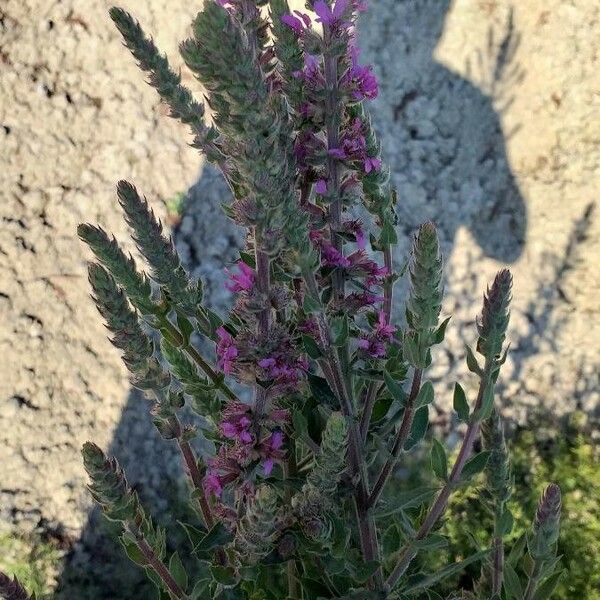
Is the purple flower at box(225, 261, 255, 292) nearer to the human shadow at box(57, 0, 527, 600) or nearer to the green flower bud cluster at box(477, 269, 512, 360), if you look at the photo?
the green flower bud cluster at box(477, 269, 512, 360)

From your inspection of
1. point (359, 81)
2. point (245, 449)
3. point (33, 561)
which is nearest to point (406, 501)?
point (245, 449)

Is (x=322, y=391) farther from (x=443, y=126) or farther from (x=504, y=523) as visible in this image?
(x=443, y=126)

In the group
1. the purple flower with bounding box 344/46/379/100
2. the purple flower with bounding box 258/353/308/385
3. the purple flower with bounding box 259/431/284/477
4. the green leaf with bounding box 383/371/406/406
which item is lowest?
the purple flower with bounding box 259/431/284/477

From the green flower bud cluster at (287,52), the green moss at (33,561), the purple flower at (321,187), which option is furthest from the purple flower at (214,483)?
the green moss at (33,561)

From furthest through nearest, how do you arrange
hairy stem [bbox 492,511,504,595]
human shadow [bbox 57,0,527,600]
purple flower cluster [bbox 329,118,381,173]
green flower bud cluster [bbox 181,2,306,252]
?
human shadow [bbox 57,0,527,600] < hairy stem [bbox 492,511,504,595] < purple flower cluster [bbox 329,118,381,173] < green flower bud cluster [bbox 181,2,306,252]

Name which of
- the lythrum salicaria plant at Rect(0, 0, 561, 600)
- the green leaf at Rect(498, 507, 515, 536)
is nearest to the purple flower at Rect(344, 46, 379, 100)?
the lythrum salicaria plant at Rect(0, 0, 561, 600)

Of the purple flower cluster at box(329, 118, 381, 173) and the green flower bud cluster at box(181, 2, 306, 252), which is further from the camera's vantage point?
the purple flower cluster at box(329, 118, 381, 173)
